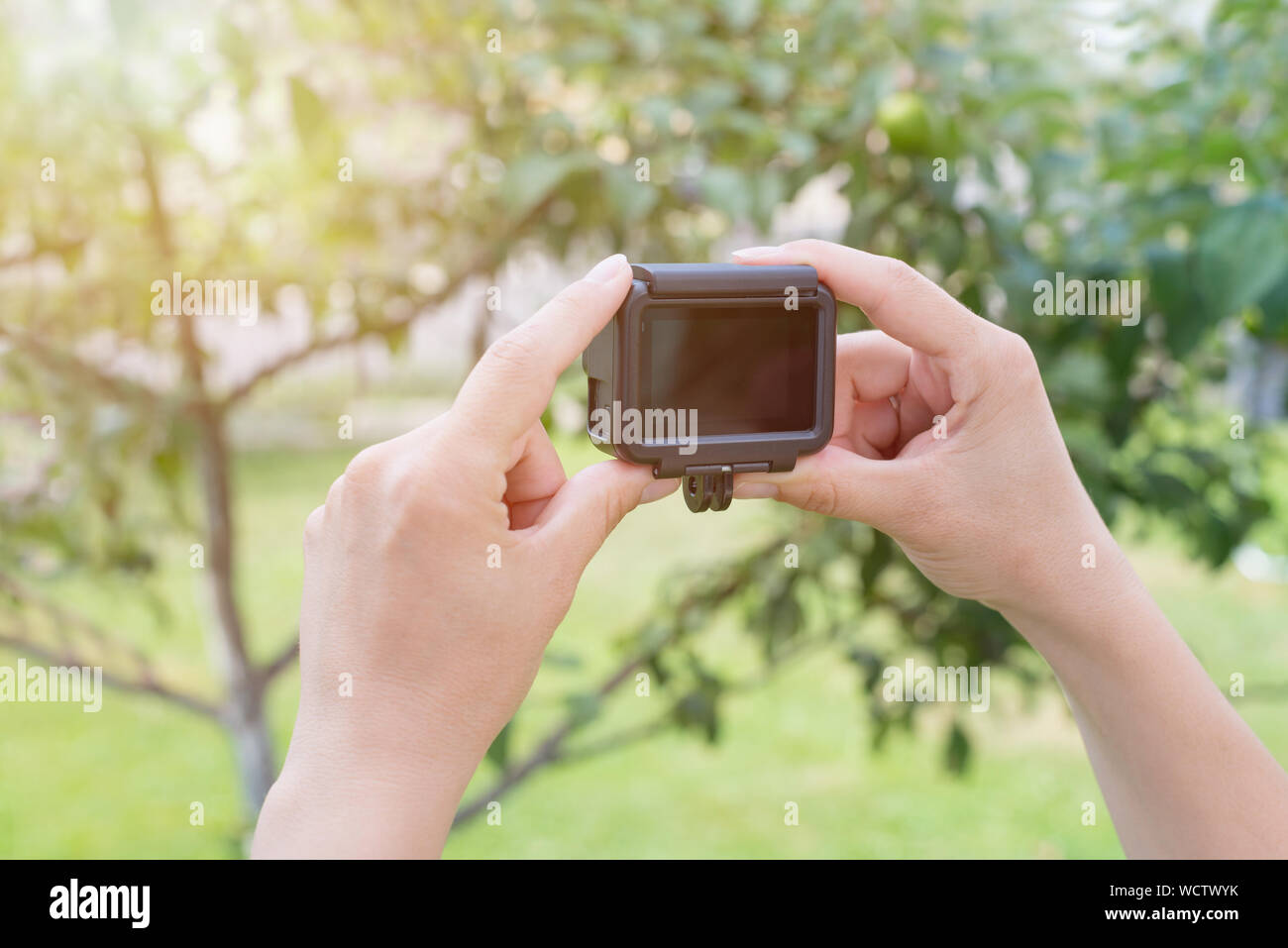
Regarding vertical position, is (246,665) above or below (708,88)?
below

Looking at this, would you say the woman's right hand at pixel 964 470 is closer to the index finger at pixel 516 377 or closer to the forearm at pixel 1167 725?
the forearm at pixel 1167 725

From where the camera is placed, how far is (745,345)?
30.8 inches

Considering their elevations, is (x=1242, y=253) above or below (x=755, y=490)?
above

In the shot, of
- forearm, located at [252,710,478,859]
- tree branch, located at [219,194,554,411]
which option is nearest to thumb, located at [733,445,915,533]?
forearm, located at [252,710,478,859]

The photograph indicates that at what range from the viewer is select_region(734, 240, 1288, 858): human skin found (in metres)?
0.72

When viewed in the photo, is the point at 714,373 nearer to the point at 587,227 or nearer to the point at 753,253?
the point at 753,253

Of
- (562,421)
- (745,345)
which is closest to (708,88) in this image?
(562,421)

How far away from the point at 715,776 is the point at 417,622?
2.67 metres

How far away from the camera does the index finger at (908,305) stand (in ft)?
2.33

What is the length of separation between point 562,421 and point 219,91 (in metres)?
0.57

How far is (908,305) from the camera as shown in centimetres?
71

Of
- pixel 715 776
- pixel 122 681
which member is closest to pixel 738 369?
pixel 122 681

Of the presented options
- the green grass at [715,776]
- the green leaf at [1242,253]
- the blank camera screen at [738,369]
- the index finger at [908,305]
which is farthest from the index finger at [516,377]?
the green grass at [715,776]
